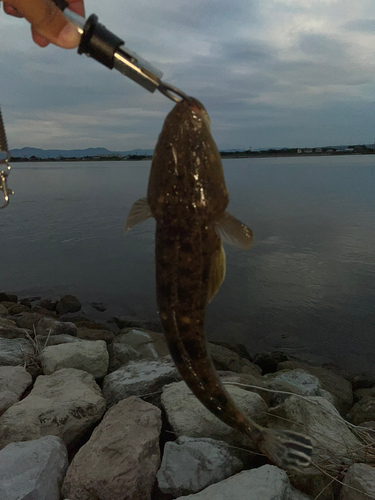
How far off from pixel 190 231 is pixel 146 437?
114 inches

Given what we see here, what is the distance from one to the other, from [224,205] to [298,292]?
11088 millimetres

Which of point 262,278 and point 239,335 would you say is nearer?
point 239,335

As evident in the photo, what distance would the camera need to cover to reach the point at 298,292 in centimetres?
1248

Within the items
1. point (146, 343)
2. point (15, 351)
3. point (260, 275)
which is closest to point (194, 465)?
point (15, 351)

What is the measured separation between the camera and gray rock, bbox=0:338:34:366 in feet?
19.9

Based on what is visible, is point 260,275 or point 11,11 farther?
point 260,275

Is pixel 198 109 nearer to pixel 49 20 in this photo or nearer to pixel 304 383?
pixel 49 20

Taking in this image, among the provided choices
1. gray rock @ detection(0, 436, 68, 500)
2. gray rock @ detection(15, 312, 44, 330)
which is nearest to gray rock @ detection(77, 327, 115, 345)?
gray rock @ detection(15, 312, 44, 330)

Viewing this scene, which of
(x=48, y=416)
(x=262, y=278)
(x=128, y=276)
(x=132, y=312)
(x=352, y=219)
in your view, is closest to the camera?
(x=48, y=416)

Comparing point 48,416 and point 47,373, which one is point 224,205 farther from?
point 47,373

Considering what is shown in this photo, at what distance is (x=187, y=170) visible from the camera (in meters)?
2.19

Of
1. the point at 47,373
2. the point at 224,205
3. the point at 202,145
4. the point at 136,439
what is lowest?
the point at 47,373

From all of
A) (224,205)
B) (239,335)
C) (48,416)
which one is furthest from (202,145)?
(239,335)

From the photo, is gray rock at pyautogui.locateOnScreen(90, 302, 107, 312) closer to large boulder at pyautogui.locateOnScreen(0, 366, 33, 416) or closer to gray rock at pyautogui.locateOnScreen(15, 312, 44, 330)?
gray rock at pyautogui.locateOnScreen(15, 312, 44, 330)
